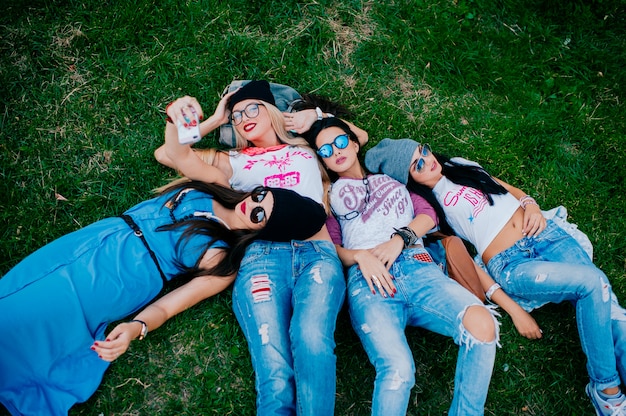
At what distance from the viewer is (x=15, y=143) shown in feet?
16.7

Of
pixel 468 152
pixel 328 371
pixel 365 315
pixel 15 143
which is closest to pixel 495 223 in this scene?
pixel 468 152

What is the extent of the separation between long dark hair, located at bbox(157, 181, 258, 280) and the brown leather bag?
195cm

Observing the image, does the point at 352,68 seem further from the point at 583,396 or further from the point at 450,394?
the point at 583,396

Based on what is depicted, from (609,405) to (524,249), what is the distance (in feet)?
5.07

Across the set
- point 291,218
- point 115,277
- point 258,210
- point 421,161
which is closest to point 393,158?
point 421,161

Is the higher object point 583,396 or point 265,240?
point 265,240

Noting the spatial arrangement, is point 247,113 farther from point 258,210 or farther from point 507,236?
point 507,236

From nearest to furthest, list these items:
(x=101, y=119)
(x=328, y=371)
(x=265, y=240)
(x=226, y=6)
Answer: (x=328, y=371) < (x=265, y=240) < (x=101, y=119) < (x=226, y=6)

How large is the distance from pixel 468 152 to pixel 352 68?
1694 millimetres

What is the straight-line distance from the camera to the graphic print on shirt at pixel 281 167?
16.0ft

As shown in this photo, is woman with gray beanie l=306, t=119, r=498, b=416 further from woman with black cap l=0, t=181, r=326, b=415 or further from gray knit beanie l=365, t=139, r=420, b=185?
woman with black cap l=0, t=181, r=326, b=415

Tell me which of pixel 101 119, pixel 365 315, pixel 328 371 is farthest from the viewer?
pixel 101 119

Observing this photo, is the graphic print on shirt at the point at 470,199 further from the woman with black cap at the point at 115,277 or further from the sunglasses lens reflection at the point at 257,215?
the sunglasses lens reflection at the point at 257,215

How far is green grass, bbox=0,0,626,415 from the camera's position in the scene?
469 cm
